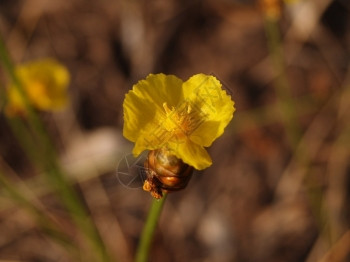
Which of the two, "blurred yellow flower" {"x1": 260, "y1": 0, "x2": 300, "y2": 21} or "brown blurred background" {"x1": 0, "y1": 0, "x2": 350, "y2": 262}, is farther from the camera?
"brown blurred background" {"x1": 0, "y1": 0, "x2": 350, "y2": 262}

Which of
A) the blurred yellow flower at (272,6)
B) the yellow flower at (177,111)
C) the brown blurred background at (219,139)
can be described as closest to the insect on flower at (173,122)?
the yellow flower at (177,111)

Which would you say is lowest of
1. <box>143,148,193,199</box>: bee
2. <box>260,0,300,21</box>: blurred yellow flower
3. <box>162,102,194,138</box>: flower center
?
<box>143,148,193,199</box>: bee

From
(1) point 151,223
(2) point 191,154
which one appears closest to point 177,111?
(2) point 191,154

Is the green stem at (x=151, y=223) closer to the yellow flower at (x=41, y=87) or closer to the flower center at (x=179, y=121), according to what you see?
the flower center at (x=179, y=121)

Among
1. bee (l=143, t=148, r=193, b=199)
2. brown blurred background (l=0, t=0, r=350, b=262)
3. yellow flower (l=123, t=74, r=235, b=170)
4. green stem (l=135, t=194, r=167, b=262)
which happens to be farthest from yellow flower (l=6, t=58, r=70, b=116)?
bee (l=143, t=148, r=193, b=199)

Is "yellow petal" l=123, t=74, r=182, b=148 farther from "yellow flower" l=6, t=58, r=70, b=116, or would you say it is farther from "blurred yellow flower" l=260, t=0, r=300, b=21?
"yellow flower" l=6, t=58, r=70, b=116

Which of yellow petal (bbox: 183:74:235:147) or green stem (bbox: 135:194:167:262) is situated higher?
yellow petal (bbox: 183:74:235:147)
